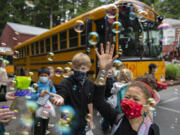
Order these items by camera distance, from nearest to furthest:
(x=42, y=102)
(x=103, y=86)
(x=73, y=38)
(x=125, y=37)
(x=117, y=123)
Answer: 1. (x=117, y=123)
2. (x=103, y=86)
3. (x=42, y=102)
4. (x=125, y=37)
5. (x=73, y=38)

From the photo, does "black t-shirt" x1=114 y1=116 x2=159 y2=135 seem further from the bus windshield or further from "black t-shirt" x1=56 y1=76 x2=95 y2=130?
the bus windshield

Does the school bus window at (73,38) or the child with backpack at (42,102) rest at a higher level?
the school bus window at (73,38)

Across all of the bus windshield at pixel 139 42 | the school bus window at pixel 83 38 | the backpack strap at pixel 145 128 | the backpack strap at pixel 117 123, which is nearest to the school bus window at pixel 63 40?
the school bus window at pixel 83 38

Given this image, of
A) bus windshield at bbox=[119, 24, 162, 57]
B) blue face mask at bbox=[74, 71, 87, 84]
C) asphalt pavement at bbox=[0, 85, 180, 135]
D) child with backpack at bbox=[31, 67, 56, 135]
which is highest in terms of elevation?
bus windshield at bbox=[119, 24, 162, 57]

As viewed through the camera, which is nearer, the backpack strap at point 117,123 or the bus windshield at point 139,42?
the backpack strap at point 117,123

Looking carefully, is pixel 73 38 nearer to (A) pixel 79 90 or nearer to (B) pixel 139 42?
(B) pixel 139 42

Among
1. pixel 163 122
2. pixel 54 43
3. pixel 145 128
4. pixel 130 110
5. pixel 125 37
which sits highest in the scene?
pixel 54 43

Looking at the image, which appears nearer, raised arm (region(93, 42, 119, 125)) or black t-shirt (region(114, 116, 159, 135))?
black t-shirt (region(114, 116, 159, 135))

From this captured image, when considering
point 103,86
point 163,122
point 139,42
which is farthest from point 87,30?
point 103,86

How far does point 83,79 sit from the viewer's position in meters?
1.77

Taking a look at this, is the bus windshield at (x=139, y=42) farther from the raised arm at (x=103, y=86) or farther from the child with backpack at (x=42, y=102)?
the raised arm at (x=103, y=86)

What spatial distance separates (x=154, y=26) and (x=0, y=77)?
546cm

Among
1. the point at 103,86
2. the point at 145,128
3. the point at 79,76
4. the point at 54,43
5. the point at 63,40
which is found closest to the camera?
the point at 145,128

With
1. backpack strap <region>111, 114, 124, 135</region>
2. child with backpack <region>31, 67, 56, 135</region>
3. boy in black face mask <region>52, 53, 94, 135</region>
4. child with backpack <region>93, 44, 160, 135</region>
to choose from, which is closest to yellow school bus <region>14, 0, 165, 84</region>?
child with backpack <region>31, 67, 56, 135</region>
